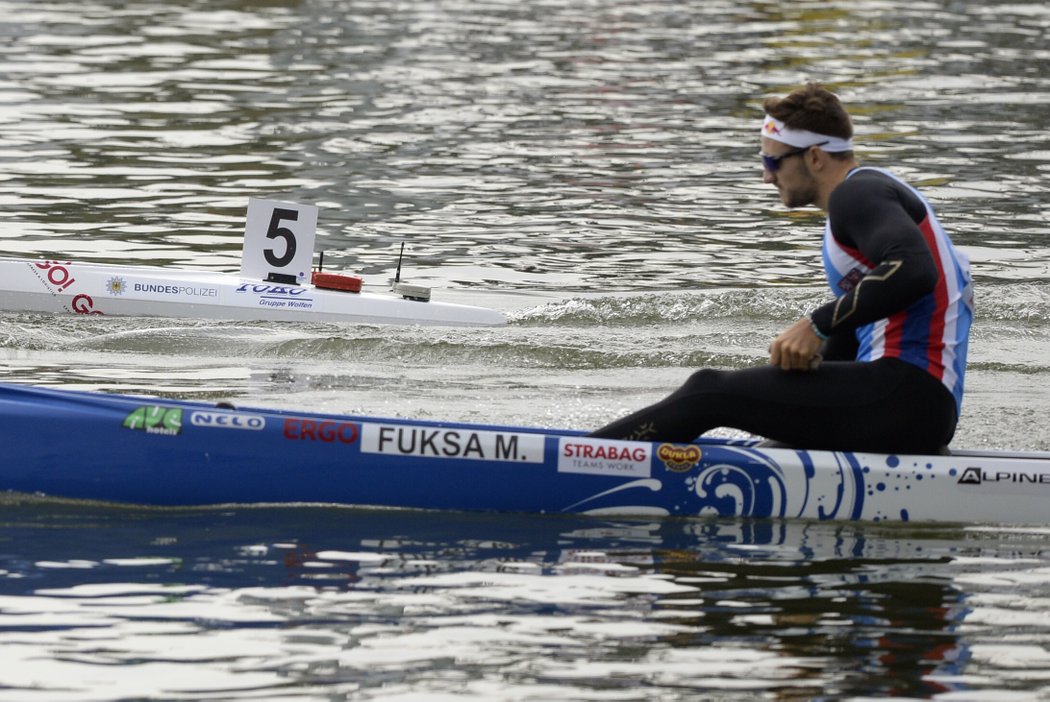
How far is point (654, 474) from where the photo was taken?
6.36 meters

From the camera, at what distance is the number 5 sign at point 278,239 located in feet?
33.6

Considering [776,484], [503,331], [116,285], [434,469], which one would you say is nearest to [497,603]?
[434,469]

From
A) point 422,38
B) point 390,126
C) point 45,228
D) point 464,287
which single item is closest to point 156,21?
point 422,38

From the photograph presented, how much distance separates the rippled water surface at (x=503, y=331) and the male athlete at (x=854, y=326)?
0.48 m

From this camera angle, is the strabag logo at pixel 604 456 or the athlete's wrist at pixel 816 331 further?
the strabag logo at pixel 604 456

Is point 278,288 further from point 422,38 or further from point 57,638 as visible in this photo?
point 422,38

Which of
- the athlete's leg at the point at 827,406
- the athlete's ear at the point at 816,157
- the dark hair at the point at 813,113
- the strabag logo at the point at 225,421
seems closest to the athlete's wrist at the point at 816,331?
the athlete's leg at the point at 827,406

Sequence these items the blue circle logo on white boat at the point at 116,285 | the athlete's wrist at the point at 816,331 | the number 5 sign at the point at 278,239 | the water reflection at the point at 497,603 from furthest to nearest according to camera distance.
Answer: the blue circle logo on white boat at the point at 116,285, the number 5 sign at the point at 278,239, the athlete's wrist at the point at 816,331, the water reflection at the point at 497,603

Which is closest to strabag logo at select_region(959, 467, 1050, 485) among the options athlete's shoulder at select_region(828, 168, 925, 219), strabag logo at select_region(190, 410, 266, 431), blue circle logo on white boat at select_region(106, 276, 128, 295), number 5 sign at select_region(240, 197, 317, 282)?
athlete's shoulder at select_region(828, 168, 925, 219)

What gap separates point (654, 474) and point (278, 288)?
461 cm

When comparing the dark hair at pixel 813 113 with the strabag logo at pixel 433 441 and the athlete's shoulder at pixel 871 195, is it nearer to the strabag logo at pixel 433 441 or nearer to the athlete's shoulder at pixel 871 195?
the athlete's shoulder at pixel 871 195

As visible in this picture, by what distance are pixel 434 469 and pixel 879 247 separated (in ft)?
5.79

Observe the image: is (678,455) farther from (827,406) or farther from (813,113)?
(813,113)

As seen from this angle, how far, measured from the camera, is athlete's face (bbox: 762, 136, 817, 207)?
19.6ft
